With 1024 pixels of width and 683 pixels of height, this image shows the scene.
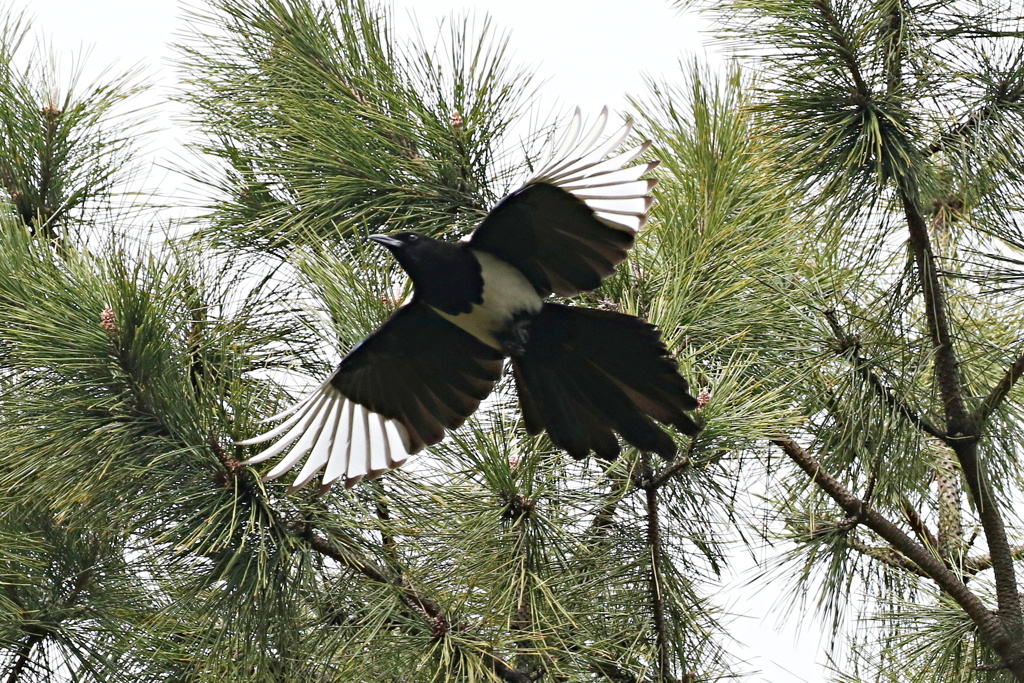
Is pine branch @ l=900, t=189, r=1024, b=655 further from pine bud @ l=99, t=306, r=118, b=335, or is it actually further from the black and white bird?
pine bud @ l=99, t=306, r=118, b=335

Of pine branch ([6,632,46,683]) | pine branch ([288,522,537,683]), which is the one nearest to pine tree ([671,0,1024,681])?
pine branch ([288,522,537,683])

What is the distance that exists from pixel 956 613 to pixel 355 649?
0.88 meters

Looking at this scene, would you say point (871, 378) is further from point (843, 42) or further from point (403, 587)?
point (403, 587)

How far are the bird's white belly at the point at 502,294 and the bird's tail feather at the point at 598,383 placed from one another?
2 cm

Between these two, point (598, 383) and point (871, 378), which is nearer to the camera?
point (598, 383)

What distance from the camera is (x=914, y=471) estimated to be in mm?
1752

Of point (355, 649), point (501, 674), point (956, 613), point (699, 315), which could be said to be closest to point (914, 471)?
point (956, 613)

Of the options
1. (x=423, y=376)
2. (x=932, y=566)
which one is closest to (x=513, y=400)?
(x=423, y=376)

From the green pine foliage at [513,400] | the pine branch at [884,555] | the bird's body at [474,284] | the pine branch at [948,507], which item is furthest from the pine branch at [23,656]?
the pine branch at [948,507]

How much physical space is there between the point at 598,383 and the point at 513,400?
358 millimetres

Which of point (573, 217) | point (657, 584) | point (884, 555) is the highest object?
point (884, 555)

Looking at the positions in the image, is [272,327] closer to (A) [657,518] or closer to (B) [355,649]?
(B) [355,649]

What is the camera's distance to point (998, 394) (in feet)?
5.35

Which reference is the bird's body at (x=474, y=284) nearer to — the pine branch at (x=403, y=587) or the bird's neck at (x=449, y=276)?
the bird's neck at (x=449, y=276)
